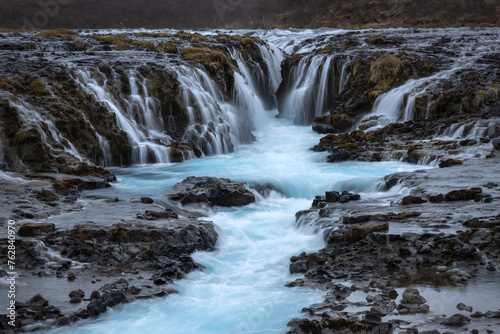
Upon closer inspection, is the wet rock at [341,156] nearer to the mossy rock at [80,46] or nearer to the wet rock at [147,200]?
the wet rock at [147,200]

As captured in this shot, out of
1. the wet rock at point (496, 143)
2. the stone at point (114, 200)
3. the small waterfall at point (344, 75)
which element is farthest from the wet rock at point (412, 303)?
the small waterfall at point (344, 75)

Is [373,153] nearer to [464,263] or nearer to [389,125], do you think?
[389,125]

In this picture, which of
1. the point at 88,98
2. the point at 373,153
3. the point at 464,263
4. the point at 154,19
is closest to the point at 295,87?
the point at 373,153

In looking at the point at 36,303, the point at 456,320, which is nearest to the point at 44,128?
the point at 36,303

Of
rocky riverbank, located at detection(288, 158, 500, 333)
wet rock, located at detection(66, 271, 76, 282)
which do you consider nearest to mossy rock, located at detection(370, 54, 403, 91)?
rocky riverbank, located at detection(288, 158, 500, 333)

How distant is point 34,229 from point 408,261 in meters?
6.88

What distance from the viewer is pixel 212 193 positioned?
533 inches

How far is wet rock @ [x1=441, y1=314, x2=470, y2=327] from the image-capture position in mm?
6578

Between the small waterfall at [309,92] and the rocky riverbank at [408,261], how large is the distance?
13.6 m

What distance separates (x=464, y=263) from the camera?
28.3 feet

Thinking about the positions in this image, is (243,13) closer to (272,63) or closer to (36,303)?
(272,63)

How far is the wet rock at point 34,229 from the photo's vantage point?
9906 mm

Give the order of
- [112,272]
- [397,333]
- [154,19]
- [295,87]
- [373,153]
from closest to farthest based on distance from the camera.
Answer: [397,333]
[112,272]
[373,153]
[295,87]
[154,19]

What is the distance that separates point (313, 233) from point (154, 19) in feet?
178
